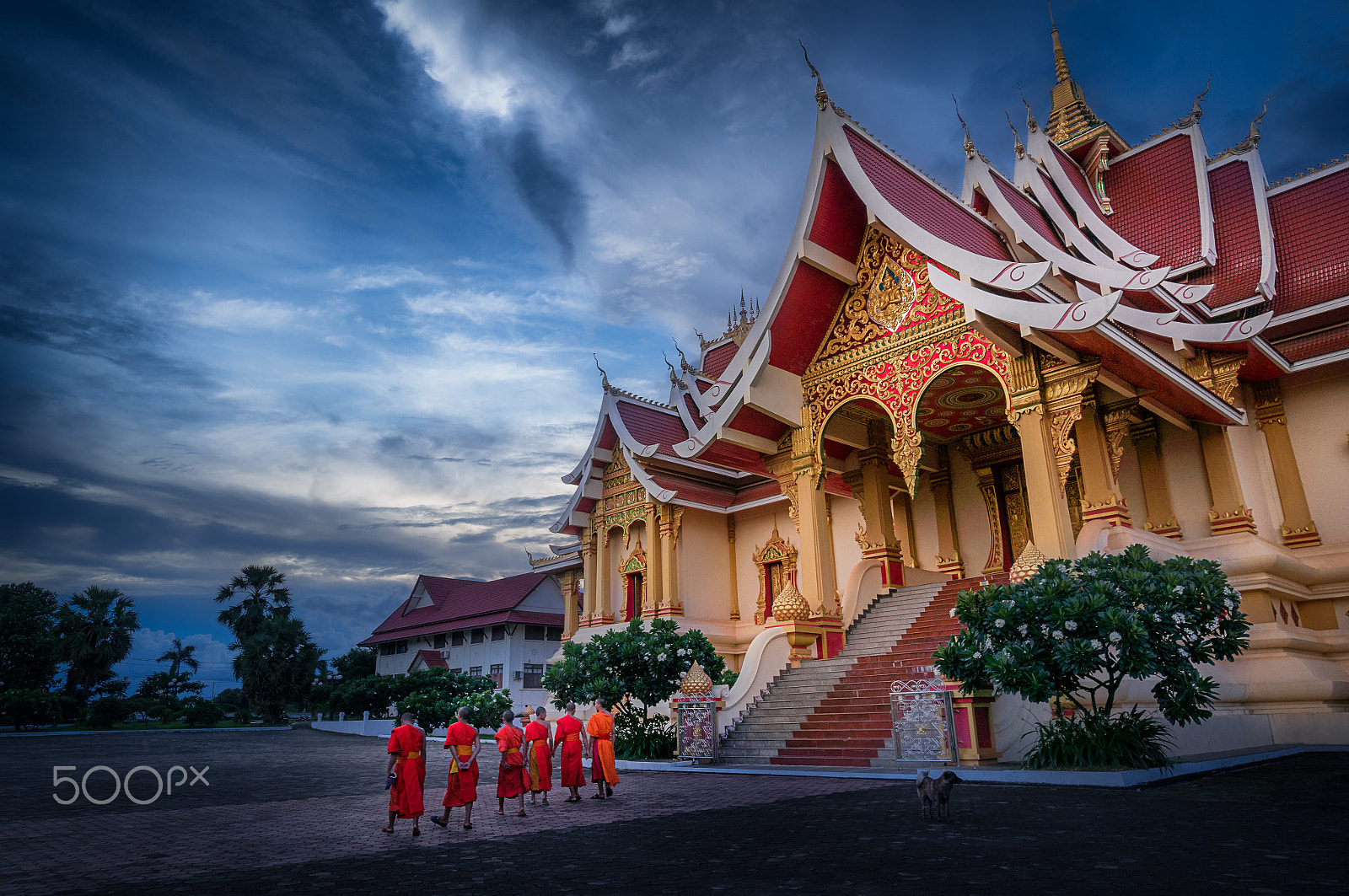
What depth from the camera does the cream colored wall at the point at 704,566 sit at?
1722 cm

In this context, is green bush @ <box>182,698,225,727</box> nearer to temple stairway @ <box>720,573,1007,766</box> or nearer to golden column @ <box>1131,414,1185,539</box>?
temple stairway @ <box>720,573,1007,766</box>

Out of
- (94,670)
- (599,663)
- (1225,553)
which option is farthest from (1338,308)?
(94,670)

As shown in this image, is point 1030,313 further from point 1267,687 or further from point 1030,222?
point 1267,687

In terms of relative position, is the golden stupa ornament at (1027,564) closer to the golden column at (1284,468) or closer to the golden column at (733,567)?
the golden column at (1284,468)

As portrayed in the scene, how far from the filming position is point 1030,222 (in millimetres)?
12609

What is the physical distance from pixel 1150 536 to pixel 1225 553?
936mm

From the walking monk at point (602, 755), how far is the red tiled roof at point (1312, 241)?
11.1m

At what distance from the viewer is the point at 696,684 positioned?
35.4ft

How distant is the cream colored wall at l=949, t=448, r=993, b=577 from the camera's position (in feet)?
46.7

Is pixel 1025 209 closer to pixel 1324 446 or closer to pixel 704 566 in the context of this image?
pixel 1324 446

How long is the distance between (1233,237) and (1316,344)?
2.74m

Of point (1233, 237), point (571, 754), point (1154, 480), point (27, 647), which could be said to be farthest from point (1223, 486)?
point (27, 647)

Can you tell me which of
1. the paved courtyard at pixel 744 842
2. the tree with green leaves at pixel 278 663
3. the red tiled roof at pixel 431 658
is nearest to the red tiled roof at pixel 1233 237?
the paved courtyard at pixel 744 842

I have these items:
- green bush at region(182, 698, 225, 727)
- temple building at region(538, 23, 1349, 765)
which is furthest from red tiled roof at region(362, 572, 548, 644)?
temple building at region(538, 23, 1349, 765)
